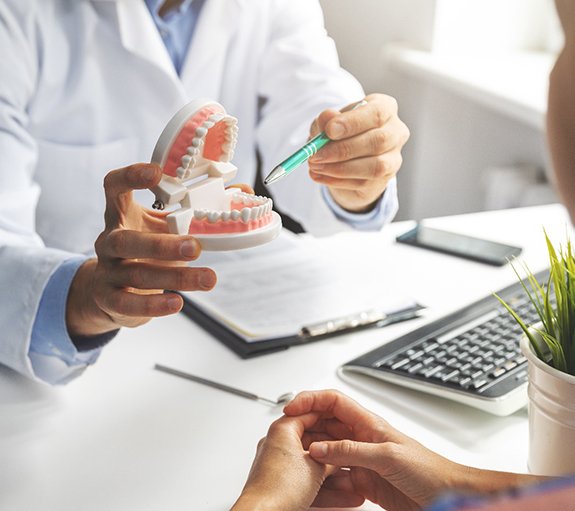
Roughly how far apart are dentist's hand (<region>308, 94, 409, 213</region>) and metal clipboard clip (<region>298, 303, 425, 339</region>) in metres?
0.14

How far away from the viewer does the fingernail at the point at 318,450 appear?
0.59 metres

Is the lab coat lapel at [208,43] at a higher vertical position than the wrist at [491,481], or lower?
higher

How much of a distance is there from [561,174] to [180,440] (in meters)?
0.41

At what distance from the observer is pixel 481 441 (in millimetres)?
694

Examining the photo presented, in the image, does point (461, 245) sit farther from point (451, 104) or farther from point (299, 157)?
point (451, 104)

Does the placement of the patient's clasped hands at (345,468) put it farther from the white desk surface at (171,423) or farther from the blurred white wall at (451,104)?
the blurred white wall at (451,104)

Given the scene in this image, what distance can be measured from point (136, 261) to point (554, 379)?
331mm

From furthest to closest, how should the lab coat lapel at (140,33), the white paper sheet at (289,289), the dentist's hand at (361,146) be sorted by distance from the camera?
the lab coat lapel at (140,33) → the white paper sheet at (289,289) → the dentist's hand at (361,146)

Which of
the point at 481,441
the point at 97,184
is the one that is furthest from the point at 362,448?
the point at 97,184

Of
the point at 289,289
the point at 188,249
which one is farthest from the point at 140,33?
the point at 188,249

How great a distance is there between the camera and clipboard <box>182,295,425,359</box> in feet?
2.76

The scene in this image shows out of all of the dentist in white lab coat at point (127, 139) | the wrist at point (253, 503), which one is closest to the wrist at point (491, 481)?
the wrist at point (253, 503)

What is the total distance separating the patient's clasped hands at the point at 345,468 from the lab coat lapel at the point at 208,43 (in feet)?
2.19

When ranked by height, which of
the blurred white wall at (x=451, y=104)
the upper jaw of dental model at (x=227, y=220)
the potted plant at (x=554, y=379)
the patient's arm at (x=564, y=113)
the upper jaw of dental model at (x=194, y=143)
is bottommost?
the blurred white wall at (x=451, y=104)
